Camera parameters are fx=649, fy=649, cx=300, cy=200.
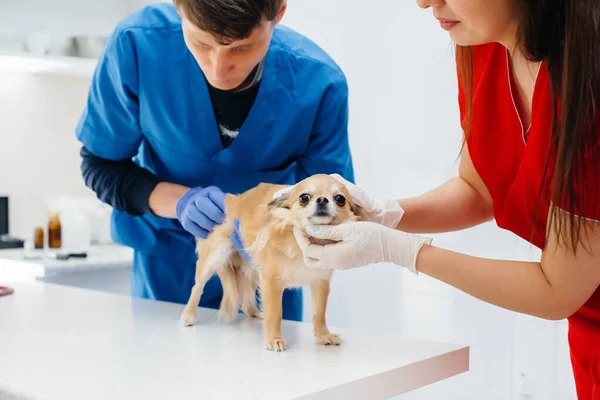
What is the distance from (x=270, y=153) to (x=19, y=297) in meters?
0.79

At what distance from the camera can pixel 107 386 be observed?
3.40 feet

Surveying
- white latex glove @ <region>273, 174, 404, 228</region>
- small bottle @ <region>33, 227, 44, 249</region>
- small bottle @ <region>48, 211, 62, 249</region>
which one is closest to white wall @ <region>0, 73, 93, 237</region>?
small bottle @ <region>48, 211, 62, 249</region>

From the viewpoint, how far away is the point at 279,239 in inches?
53.1

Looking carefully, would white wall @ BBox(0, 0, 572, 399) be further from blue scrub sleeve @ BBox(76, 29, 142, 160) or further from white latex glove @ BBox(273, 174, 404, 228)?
blue scrub sleeve @ BBox(76, 29, 142, 160)

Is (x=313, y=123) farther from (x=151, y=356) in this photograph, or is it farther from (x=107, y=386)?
(x=107, y=386)

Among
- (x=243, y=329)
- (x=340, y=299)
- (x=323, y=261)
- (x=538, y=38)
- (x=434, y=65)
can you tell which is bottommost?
(x=340, y=299)

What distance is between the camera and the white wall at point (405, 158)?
2.89 meters

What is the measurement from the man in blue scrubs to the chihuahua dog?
125 millimetres

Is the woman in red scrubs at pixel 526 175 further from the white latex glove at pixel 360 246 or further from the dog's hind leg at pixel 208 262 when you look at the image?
the dog's hind leg at pixel 208 262

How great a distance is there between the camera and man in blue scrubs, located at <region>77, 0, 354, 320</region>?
1.69 meters

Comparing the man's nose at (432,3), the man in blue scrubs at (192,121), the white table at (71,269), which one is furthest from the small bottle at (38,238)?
the man's nose at (432,3)

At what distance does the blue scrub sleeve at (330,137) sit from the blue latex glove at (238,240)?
33 cm

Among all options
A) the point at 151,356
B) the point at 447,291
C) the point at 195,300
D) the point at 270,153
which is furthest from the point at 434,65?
the point at 151,356

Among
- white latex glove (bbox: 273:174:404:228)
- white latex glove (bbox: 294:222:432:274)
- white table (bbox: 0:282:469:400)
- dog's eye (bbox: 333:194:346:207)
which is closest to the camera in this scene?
white table (bbox: 0:282:469:400)
